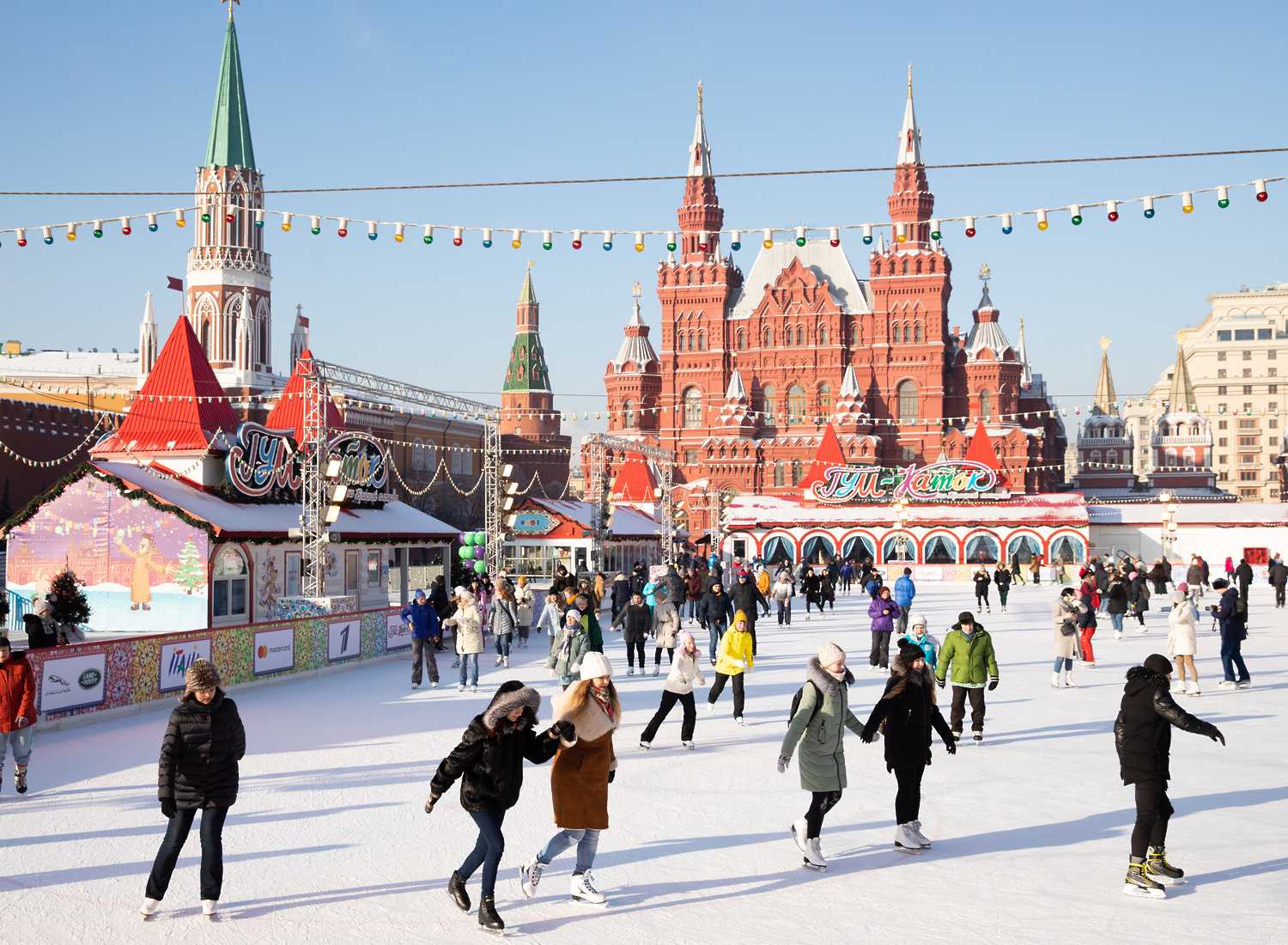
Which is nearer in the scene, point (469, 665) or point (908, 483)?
point (469, 665)

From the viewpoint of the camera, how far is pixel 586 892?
6.66 metres

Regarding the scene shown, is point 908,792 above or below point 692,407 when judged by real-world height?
below

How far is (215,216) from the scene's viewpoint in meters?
67.8

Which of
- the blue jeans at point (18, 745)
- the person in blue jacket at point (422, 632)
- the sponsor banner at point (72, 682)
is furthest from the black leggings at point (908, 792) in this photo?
the person in blue jacket at point (422, 632)

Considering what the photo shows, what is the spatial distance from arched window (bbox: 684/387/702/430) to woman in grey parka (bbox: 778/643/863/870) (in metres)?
75.3

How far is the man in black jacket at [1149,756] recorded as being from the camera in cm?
680

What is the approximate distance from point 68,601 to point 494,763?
16822 millimetres

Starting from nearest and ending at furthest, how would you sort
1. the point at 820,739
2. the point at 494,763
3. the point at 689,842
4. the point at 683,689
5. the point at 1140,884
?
the point at 494,763 → the point at 1140,884 → the point at 820,739 → the point at 689,842 → the point at 683,689

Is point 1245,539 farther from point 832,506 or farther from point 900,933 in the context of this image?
point 900,933

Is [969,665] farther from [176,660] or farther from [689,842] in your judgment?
[176,660]

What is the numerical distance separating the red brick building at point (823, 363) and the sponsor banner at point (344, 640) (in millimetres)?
58154

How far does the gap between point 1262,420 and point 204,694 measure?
129 m

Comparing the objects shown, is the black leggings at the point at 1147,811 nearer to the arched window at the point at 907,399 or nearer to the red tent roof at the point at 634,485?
the red tent roof at the point at 634,485

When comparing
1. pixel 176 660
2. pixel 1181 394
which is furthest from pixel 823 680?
pixel 1181 394
